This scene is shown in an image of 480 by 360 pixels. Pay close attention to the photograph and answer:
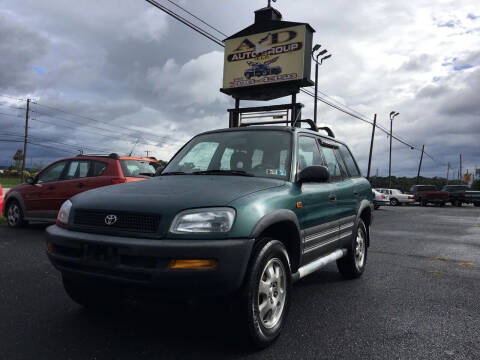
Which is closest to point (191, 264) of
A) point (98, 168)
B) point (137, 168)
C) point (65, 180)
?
point (137, 168)

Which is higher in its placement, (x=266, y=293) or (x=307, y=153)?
(x=307, y=153)

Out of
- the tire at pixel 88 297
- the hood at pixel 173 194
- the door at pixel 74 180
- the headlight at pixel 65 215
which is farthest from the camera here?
the door at pixel 74 180

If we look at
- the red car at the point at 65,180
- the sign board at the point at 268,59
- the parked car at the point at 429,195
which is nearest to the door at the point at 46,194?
the red car at the point at 65,180

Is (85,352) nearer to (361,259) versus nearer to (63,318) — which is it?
(63,318)

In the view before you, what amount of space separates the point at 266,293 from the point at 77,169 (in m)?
6.58

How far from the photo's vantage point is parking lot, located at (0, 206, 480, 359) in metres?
2.74

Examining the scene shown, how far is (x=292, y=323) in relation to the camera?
11.0ft

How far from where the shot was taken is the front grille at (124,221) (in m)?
2.60

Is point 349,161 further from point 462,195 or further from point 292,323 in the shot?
point 462,195

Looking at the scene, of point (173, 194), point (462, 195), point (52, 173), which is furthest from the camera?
point (462, 195)

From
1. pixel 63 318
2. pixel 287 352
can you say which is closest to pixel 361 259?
pixel 287 352

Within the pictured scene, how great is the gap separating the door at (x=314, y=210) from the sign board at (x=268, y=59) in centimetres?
1338

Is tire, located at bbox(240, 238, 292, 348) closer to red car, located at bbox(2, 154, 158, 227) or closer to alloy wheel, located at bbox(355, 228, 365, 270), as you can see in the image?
alloy wheel, located at bbox(355, 228, 365, 270)

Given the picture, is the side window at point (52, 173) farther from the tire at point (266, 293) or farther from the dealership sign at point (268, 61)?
the dealership sign at point (268, 61)
